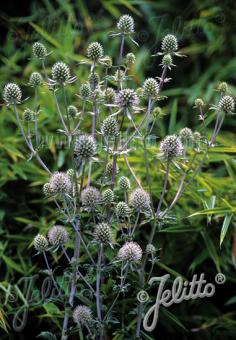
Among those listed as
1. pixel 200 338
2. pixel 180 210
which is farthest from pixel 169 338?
pixel 180 210

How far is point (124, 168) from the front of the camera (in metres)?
1.80

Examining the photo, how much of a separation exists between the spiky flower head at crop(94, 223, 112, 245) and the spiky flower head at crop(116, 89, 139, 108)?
10.3 inches

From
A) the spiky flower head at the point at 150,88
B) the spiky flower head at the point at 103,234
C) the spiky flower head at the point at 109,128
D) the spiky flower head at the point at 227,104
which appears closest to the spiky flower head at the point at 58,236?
the spiky flower head at the point at 103,234

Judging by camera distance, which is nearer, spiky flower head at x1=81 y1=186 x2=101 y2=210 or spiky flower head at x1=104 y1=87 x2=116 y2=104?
spiky flower head at x1=81 y1=186 x2=101 y2=210

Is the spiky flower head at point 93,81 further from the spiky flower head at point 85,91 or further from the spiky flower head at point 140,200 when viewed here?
the spiky flower head at point 140,200

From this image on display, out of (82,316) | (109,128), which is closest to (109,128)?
(109,128)

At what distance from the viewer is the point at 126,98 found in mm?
1149

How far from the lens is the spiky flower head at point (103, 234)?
1138 mm

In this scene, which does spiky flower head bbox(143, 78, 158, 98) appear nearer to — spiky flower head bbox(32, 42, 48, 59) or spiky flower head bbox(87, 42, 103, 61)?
spiky flower head bbox(87, 42, 103, 61)

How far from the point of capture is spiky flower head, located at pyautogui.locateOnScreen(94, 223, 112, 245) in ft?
3.73

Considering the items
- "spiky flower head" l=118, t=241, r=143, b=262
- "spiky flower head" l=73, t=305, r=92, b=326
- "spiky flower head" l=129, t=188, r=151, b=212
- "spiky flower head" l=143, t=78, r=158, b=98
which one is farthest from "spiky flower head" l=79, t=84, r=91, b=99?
"spiky flower head" l=73, t=305, r=92, b=326

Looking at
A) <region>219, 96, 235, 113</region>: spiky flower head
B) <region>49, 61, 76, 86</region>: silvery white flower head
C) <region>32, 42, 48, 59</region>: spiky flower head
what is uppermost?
<region>32, 42, 48, 59</region>: spiky flower head

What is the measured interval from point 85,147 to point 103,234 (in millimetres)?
188

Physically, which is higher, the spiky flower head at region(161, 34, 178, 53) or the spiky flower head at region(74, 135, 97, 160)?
the spiky flower head at region(161, 34, 178, 53)
